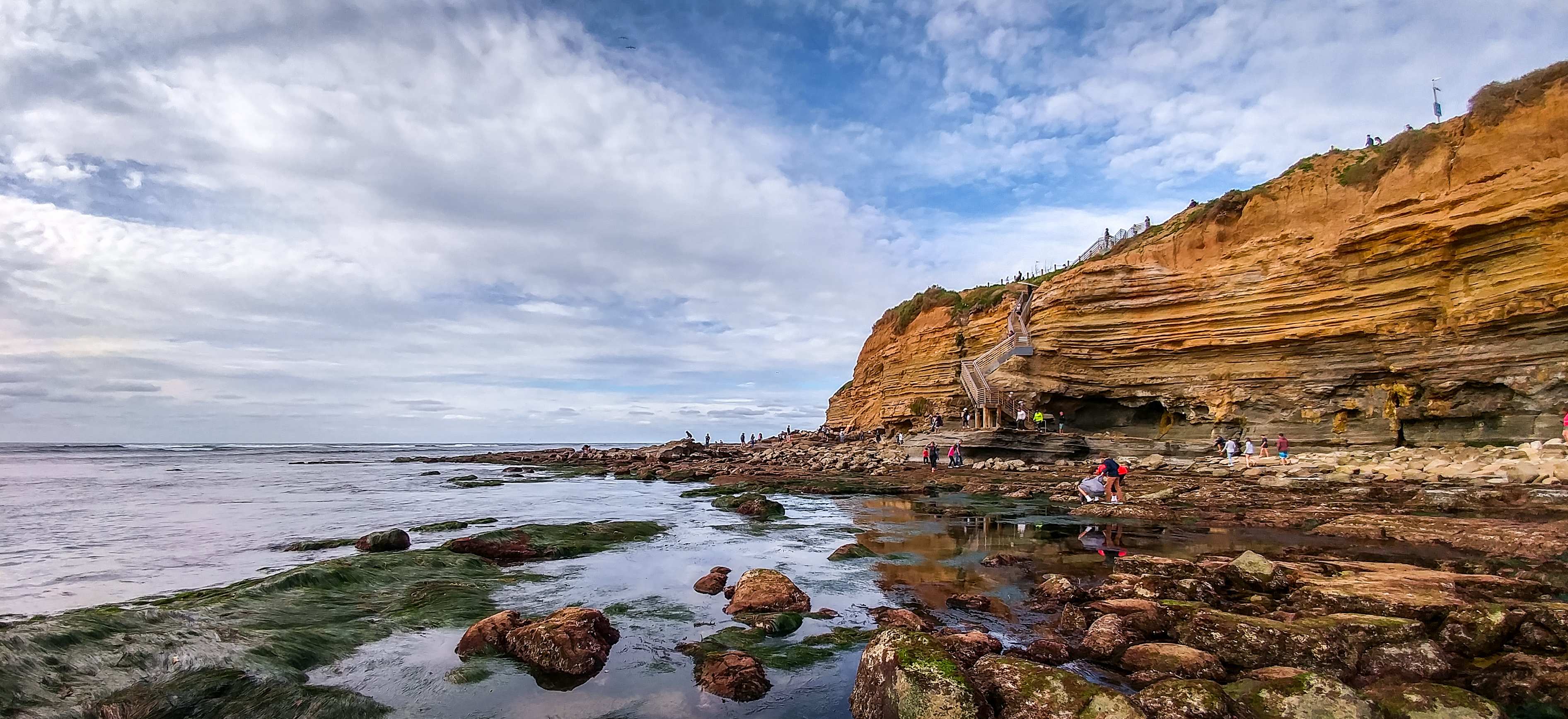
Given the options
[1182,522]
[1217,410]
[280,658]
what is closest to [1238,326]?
[1217,410]

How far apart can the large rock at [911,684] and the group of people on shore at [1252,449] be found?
2521 cm

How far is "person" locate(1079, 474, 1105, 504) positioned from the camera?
63.4 feet

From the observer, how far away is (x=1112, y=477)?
1920 centimetres

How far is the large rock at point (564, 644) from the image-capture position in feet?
20.5

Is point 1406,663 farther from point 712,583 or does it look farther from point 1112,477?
point 1112,477

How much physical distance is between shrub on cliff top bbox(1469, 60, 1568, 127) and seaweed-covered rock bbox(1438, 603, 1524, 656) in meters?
28.3

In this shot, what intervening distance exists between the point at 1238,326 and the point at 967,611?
1062 inches

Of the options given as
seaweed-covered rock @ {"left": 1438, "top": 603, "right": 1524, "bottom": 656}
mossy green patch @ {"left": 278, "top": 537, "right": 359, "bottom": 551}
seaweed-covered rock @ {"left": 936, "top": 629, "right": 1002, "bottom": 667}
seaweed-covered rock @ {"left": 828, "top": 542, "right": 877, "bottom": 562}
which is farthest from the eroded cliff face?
mossy green patch @ {"left": 278, "top": 537, "right": 359, "bottom": 551}

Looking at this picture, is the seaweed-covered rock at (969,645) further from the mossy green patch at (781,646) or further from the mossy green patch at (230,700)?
the mossy green patch at (230,700)

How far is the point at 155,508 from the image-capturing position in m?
21.5

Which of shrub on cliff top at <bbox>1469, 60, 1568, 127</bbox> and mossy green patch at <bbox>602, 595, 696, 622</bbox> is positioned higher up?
shrub on cliff top at <bbox>1469, 60, 1568, 127</bbox>

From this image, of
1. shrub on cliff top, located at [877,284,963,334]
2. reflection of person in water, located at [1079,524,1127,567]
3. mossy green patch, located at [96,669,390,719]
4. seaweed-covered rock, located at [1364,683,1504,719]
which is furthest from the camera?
shrub on cliff top, located at [877,284,963,334]

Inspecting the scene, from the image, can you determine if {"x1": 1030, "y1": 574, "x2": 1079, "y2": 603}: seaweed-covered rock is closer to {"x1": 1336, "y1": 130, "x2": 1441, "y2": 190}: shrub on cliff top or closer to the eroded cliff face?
the eroded cliff face

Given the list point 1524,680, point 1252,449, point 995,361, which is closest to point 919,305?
point 995,361
